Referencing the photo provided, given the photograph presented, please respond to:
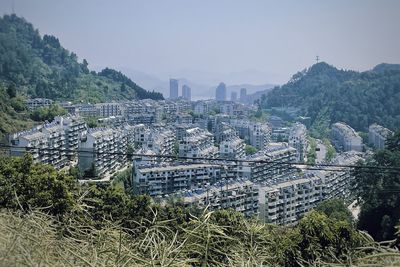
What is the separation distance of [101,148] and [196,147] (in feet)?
12.1

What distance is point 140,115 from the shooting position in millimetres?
28969

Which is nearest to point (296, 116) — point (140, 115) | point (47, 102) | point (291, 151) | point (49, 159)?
point (140, 115)

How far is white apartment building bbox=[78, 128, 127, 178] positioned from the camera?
A: 52.9 feet

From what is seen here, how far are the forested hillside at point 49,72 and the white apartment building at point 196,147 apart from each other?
10.3 m

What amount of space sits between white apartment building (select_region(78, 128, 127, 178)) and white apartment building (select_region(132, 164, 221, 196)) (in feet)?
6.17

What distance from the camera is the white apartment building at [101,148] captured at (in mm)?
16125

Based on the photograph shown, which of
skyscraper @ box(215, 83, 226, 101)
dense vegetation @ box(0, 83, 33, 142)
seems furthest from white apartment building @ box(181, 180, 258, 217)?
skyscraper @ box(215, 83, 226, 101)

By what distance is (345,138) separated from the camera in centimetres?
2494

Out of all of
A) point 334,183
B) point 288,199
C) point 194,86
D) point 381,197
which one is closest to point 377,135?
point 334,183

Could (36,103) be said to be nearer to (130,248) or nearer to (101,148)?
(101,148)

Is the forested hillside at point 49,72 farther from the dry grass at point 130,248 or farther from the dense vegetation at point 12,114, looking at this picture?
the dry grass at point 130,248

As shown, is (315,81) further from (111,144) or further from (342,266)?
(342,266)

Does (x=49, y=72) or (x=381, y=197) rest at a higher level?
(x=49, y=72)

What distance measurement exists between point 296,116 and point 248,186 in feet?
86.0
